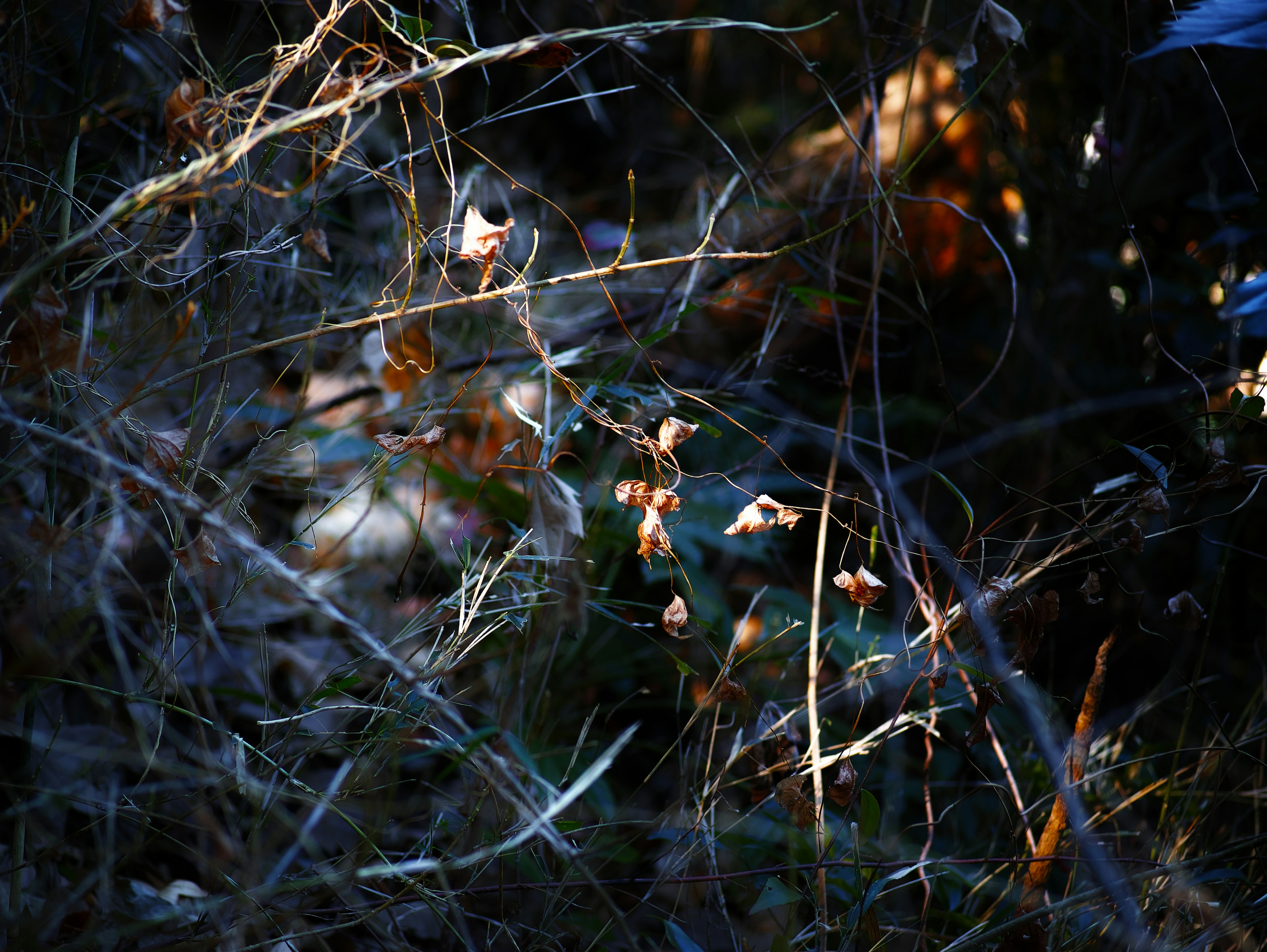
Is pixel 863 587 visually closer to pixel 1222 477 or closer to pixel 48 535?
pixel 1222 477

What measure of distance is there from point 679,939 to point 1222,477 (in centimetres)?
68

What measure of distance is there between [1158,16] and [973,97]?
76 centimetres

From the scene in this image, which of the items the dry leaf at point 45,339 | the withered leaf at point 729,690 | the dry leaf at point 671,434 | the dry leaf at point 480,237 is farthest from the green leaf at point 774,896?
the dry leaf at point 45,339

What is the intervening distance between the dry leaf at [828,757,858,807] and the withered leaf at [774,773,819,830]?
0.03 metres

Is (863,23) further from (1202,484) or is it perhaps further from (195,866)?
(195,866)

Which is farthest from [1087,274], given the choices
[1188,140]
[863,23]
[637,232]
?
[637,232]

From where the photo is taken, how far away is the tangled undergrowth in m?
0.69

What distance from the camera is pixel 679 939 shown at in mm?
722

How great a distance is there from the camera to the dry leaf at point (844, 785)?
75 centimetres

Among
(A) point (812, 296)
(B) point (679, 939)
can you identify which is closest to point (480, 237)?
(A) point (812, 296)

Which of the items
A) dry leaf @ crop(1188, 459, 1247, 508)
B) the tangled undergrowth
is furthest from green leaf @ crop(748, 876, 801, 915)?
dry leaf @ crop(1188, 459, 1247, 508)

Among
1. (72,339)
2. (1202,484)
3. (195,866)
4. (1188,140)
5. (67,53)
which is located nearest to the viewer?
(72,339)

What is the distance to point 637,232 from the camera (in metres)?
1.91

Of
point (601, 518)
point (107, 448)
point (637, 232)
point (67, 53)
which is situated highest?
point (67, 53)
